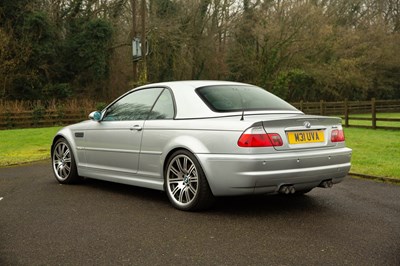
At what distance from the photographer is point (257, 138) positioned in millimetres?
4891

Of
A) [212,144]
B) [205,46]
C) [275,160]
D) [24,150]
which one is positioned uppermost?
[205,46]

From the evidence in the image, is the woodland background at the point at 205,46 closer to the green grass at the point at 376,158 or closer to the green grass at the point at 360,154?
the green grass at the point at 360,154

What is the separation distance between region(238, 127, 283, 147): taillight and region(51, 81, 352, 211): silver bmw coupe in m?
0.01

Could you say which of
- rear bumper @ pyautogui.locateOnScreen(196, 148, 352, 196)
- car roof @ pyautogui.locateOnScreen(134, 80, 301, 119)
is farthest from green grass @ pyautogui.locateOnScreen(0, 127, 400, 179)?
car roof @ pyautogui.locateOnScreen(134, 80, 301, 119)

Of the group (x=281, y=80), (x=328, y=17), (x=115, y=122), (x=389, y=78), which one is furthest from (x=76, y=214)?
(x=389, y=78)

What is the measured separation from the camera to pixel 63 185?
7.34m

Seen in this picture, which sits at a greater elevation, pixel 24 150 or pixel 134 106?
pixel 134 106

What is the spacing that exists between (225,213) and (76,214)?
163 centimetres

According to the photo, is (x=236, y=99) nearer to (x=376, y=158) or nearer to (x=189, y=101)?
(x=189, y=101)

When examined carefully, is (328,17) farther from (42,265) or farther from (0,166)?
(42,265)

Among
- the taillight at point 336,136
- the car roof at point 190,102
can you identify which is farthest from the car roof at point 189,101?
the taillight at point 336,136

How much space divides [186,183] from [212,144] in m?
0.60

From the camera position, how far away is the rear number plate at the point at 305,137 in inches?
201

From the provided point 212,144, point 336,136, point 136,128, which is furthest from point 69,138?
point 336,136
